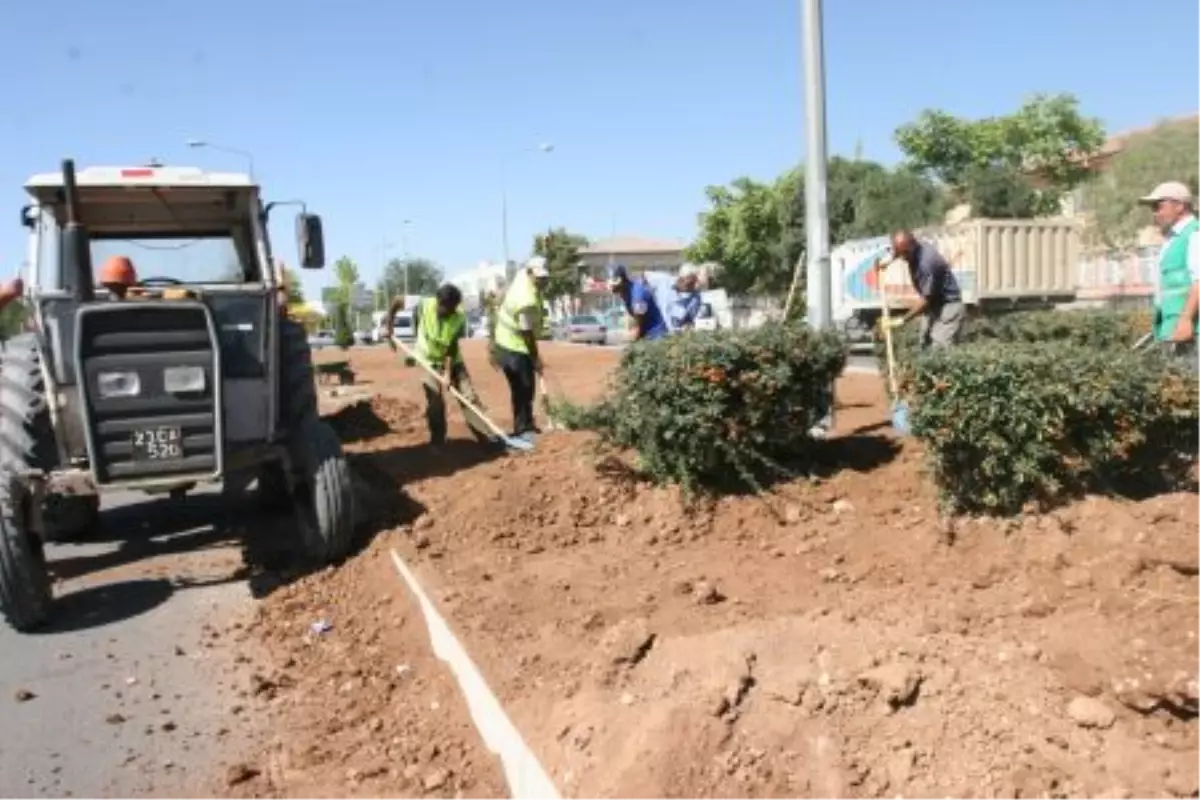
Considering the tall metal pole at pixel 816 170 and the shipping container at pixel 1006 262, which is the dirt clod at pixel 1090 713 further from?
the shipping container at pixel 1006 262

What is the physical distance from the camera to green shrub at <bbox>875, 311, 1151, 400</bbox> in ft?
32.6

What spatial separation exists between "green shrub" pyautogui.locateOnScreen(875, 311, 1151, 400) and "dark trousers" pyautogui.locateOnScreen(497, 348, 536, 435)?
305 centimetres

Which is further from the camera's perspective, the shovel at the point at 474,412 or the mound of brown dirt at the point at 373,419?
the mound of brown dirt at the point at 373,419

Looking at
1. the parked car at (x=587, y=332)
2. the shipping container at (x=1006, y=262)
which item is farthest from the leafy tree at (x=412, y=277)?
the shipping container at (x=1006, y=262)

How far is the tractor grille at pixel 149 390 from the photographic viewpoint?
641 centimetres

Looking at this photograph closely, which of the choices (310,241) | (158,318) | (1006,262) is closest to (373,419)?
(310,241)

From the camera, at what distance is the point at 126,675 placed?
18.2 ft

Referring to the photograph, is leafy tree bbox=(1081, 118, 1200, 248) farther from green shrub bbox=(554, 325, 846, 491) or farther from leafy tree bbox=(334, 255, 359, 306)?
leafy tree bbox=(334, 255, 359, 306)

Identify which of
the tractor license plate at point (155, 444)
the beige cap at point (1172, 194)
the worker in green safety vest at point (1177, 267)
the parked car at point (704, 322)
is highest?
the beige cap at point (1172, 194)

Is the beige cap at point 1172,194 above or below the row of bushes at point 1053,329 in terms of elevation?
above

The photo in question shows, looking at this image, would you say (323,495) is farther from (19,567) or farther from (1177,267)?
(1177,267)

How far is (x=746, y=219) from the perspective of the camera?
160ft

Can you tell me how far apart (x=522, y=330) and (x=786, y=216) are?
1508 inches

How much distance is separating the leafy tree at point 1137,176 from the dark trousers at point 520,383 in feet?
96.5
